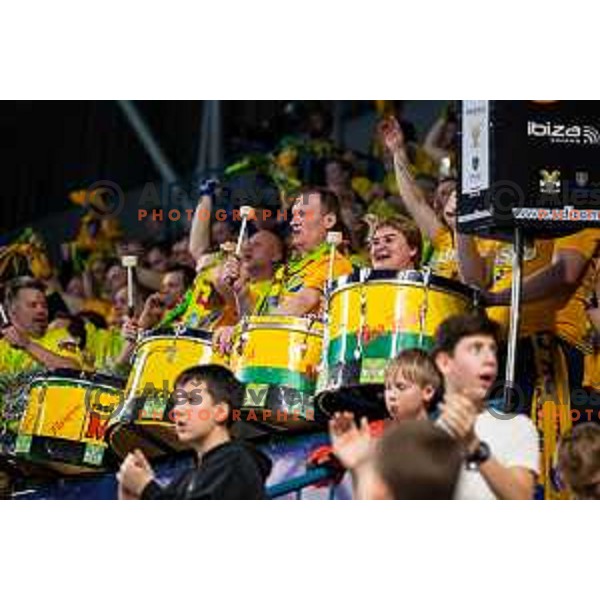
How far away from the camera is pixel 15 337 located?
8.05m

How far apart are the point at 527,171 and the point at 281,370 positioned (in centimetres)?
113

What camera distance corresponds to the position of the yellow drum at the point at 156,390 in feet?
23.2

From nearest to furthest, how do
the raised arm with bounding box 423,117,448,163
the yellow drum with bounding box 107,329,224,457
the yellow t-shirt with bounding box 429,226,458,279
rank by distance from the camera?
the yellow t-shirt with bounding box 429,226,458,279 < the yellow drum with bounding box 107,329,224,457 < the raised arm with bounding box 423,117,448,163

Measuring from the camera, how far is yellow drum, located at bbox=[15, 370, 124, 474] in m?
7.49

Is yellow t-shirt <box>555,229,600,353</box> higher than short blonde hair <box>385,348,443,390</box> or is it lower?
higher

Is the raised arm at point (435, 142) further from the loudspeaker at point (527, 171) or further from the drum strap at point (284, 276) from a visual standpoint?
the loudspeaker at point (527, 171)

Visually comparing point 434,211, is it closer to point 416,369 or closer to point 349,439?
point 416,369

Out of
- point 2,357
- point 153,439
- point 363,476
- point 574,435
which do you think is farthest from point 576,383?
point 2,357

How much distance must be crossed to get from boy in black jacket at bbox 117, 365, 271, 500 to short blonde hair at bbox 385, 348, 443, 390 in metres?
0.61

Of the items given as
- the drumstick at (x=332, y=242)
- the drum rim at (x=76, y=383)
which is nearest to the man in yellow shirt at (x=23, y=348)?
the drum rim at (x=76, y=383)

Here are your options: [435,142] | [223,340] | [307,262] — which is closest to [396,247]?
[307,262]

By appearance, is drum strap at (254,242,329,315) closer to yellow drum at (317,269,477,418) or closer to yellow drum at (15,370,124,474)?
yellow drum at (317,269,477,418)

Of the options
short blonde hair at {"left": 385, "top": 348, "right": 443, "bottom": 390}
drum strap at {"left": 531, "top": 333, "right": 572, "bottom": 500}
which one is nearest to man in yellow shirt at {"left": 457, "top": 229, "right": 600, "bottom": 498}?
drum strap at {"left": 531, "top": 333, "right": 572, "bottom": 500}
